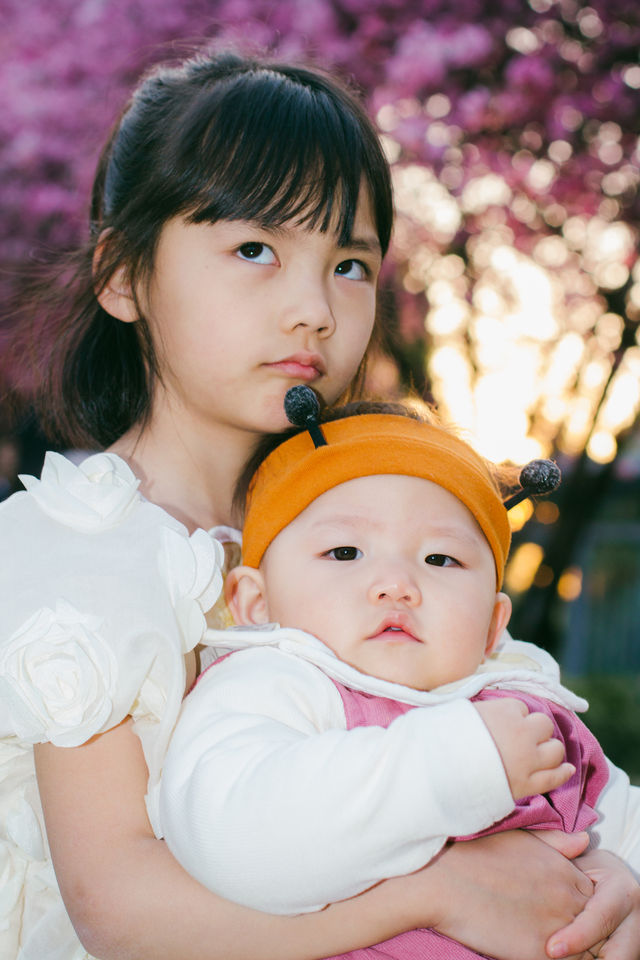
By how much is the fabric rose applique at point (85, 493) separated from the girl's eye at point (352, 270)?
2.24ft

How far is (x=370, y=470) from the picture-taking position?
5.68 ft

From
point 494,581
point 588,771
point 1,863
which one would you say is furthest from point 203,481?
point 588,771

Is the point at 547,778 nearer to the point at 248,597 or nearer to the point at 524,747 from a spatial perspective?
the point at 524,747

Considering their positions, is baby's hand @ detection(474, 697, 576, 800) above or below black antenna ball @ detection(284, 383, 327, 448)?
below

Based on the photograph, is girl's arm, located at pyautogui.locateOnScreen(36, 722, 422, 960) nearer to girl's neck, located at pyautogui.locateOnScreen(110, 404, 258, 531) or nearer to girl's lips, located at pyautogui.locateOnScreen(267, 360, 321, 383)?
girl's neck, located at pyautogui.locateOnScreen(110, 404, 258, 531)

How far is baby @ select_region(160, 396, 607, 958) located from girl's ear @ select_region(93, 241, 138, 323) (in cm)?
43

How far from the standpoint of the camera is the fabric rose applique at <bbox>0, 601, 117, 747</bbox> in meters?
1.42

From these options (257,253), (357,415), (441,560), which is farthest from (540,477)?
(257,253)

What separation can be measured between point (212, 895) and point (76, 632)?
1.43 ft

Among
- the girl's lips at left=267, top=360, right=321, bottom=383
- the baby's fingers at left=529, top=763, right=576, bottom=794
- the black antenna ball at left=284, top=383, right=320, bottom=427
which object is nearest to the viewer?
the baby's fingers at left=529, top=763, right=576, bottom=794

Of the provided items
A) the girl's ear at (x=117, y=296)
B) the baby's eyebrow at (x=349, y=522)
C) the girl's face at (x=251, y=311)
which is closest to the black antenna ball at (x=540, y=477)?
the baby's eyebrow at (x=349, y=522)

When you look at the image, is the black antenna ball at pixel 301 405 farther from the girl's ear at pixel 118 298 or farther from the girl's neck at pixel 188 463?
the girl's ear at pixel 118 298

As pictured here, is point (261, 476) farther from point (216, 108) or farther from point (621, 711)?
point (621, 711)

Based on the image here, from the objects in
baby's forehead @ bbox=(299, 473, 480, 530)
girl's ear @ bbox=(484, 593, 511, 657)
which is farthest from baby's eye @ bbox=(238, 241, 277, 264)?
girl's ear @ bbox=(484, 593, 511, 657)
